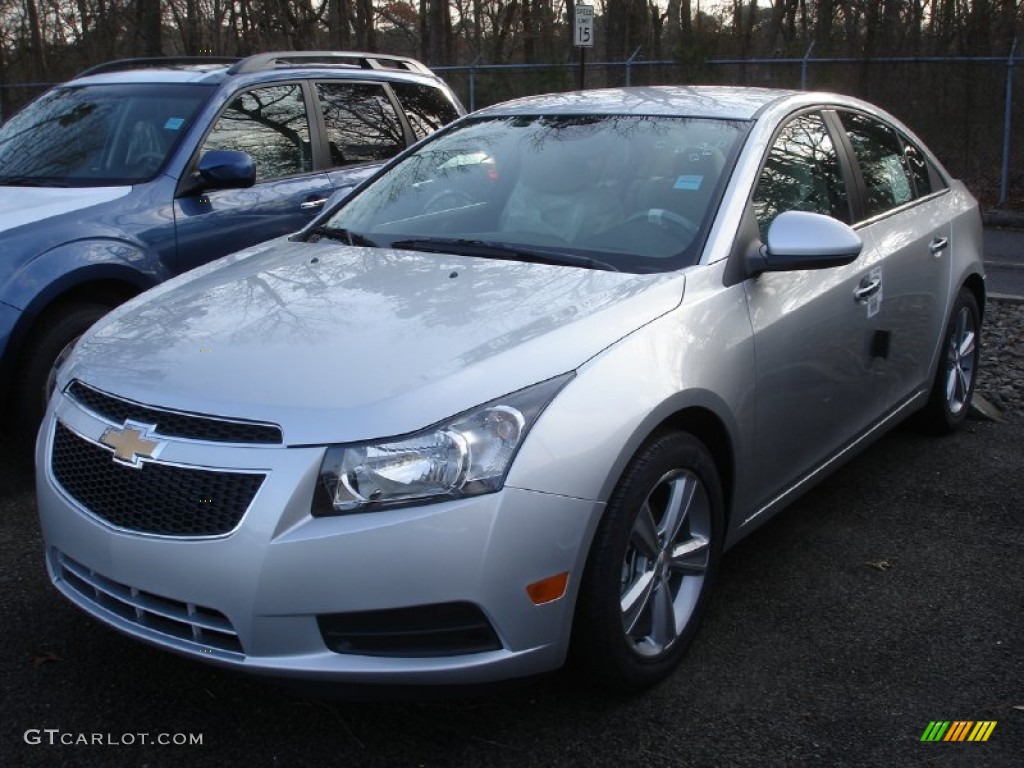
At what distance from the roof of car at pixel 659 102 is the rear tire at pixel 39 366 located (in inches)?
80.9

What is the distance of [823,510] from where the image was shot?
4.59 meters

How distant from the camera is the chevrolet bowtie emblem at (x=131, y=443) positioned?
2.71 metres

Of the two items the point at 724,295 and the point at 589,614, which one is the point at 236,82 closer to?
the point at 724,295

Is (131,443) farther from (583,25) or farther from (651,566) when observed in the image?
(583,25)

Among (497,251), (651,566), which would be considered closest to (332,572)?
(651,566)

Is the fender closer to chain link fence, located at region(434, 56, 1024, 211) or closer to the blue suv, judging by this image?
the blue suv

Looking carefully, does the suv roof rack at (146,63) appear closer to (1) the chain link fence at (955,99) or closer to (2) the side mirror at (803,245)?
(2) the side mirror at (803,245)

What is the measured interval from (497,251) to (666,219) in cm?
58

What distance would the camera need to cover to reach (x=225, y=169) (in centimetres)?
535

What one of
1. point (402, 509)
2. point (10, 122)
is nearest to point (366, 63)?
point (10, 122)

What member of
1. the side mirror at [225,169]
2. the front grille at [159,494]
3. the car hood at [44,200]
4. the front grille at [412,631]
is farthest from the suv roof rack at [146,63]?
the front grille at [412,631]

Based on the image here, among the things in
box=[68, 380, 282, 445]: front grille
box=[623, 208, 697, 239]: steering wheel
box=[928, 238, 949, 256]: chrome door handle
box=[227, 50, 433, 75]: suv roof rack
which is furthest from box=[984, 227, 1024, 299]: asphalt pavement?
box=[68, 380, 282, 445]: front grille

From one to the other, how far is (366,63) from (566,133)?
125 inches

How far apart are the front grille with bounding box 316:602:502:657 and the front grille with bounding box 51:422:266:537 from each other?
1.14 feet
